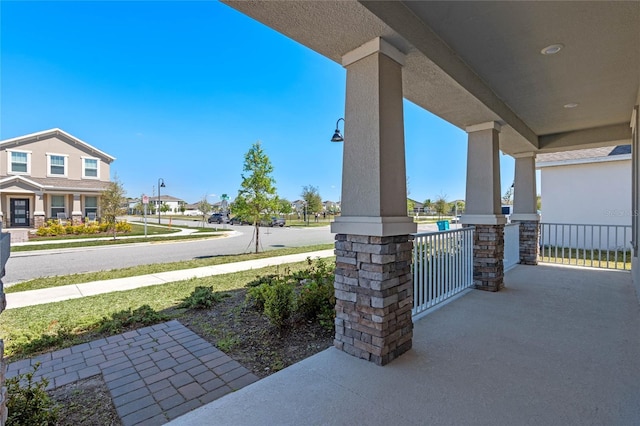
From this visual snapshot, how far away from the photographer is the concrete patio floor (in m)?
1.93

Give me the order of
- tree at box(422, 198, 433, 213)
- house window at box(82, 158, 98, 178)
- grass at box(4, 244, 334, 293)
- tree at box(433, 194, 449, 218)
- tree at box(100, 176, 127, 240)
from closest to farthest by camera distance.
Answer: grass at box(4, 244, 334, 293), tree at box(100, 176, 127, 240), house window at box(82, 158, 98, 178), tree at box(433, 194, 449, 218), tree at box(422, 198, 433, 213)

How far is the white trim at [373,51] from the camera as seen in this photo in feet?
8.31

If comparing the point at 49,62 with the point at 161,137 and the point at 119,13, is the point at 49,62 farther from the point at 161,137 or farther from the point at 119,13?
the point at 161,137

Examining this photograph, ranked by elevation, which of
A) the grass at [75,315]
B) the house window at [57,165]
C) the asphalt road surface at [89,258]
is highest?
the house window at [57,165]

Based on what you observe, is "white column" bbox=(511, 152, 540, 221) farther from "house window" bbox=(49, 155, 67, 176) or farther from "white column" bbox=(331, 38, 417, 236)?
"house window" bbox=(49, 155, 67, 176)

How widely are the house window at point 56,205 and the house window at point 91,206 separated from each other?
114cm

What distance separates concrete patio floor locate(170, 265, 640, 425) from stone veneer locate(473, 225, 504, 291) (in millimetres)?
1157

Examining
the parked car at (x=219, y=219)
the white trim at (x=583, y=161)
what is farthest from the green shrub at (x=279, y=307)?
the parked car at (x=219, y=219)

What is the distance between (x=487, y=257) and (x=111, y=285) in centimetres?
693

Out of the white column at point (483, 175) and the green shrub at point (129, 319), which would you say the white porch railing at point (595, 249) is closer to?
the white column at point (483, 175)

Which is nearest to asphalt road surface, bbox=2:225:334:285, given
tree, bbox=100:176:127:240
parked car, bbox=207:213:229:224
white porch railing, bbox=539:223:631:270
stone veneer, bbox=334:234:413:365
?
tree, bbox=100:176:127:240

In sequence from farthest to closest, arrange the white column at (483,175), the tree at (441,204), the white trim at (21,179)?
the tree at (441,204)
the white trim at (21,179)
the white column at (483,175)

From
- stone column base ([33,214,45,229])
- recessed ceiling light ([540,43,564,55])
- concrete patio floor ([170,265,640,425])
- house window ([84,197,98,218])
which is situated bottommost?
concrete patio floor ([170,265,640,425])

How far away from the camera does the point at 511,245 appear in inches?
267
